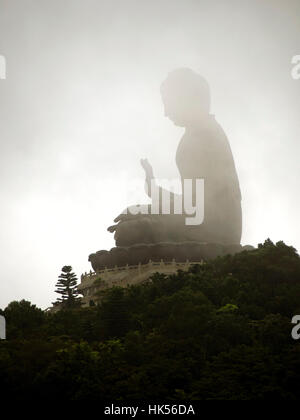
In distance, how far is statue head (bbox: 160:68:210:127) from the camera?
47.1m

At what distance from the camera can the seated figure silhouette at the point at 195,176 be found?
42.2 m

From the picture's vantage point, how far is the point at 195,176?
1788 inches

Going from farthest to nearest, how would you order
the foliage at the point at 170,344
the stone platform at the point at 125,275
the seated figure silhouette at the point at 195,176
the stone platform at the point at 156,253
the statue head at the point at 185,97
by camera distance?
the statue head at the point at 185,97 < the seated figure silhouette at the point at 195,176 < the stone platform at the point at 156,253 < the stone platform at the point at 125,275 < the foliage at the point at 170,344

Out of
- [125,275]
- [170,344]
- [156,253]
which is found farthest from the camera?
[156,253]

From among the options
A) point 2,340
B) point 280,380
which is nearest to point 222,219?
point 2,340

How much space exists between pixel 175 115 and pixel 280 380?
27953 millimetres

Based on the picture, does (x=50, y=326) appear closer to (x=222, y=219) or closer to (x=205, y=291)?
(x=205, y=291)

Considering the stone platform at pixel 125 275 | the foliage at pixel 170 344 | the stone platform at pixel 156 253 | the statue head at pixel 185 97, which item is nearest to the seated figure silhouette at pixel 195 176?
the statue head at pixel 185 97

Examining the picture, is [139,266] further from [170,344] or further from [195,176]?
[170,344]

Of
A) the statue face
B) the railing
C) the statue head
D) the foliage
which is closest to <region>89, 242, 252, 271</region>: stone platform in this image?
the railing

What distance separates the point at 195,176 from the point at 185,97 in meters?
4.89

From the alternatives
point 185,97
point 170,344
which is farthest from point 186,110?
point 170,344

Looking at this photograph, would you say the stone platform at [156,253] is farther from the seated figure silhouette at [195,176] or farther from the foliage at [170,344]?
the foliage at [170,344]
